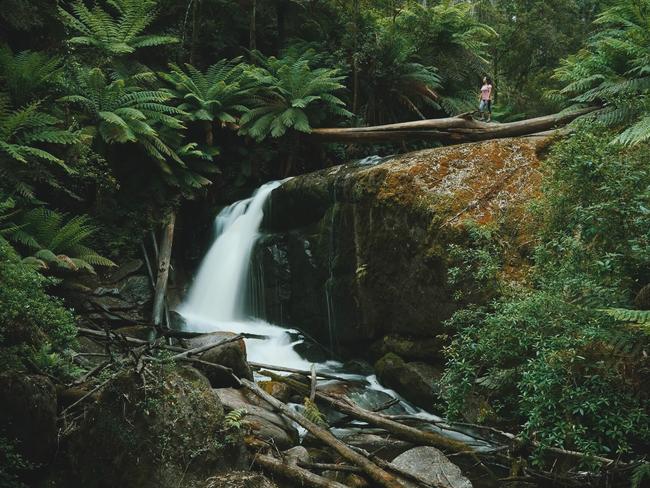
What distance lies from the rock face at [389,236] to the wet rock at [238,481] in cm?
350

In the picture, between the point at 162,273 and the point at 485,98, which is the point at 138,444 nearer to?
the point at 162,273

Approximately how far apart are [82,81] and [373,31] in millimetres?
7281

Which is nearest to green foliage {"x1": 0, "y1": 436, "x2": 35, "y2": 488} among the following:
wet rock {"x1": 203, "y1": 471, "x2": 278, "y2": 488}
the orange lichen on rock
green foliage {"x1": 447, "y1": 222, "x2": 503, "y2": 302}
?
wet rock {"x1": 203, "y1": 471, "x2": 278, "y2": 488}

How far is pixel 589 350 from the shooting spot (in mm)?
4055

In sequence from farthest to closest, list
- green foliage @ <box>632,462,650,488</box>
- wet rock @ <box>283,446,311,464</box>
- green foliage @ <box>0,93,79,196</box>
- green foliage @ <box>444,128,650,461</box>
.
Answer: green foliage @ <box>0,93,79,196</box>
wet rock @ <box>283,446,311,464</box>
green foliage @ <box>444,128,650,461</box>
green foliage @ <box>632,462,650,488</box>

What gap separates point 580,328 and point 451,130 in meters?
6.79

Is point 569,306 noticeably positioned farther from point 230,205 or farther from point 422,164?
point 230,205

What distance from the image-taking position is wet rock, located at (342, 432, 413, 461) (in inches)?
209

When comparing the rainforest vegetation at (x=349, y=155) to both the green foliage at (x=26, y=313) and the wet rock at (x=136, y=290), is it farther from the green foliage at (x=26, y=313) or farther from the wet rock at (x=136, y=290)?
the wet rock at (x=136, y=290)

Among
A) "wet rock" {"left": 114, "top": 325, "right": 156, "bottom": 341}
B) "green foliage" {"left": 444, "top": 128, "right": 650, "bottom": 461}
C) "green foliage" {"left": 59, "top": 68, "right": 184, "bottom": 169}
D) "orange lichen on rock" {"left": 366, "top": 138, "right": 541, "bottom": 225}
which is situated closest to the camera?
"green foliage" {"left": 444, "top": 128, "right": 650, "bottom": 461}

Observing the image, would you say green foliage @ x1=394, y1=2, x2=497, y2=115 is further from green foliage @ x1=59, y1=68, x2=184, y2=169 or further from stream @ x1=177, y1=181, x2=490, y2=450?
green foliage @ x1=59, y1=68, x2=184, y2=169

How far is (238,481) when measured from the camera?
11.8 feet

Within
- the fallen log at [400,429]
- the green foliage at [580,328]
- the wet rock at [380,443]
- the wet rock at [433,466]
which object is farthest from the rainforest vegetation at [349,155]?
the wet rock at [380,443]

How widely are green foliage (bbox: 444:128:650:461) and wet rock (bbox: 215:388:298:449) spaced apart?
1610 mm
